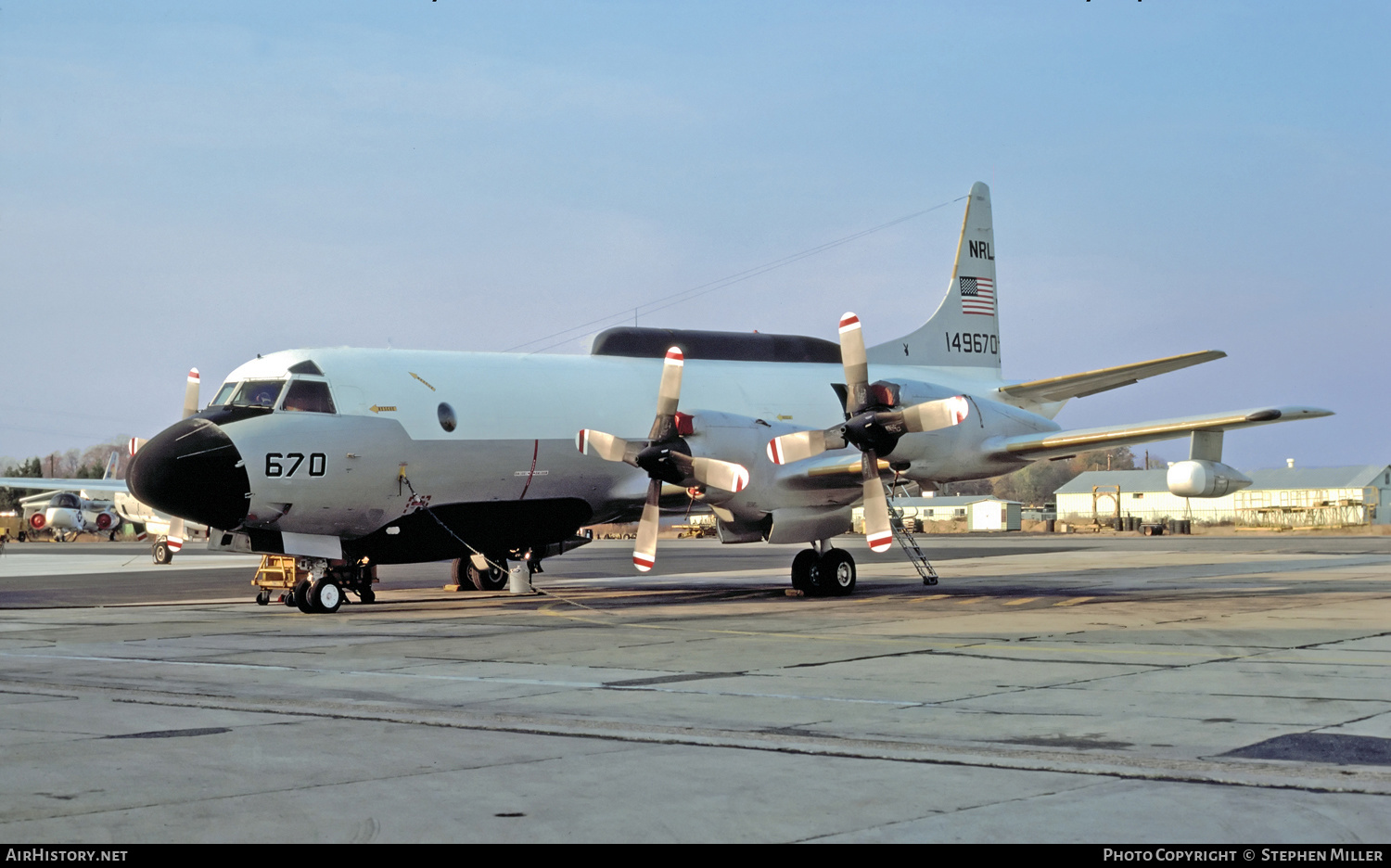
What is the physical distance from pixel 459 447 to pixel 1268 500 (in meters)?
94.8

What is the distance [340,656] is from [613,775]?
7.54 m

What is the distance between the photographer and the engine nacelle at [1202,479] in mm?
19484

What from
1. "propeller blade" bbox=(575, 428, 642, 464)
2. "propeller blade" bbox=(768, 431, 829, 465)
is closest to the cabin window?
"propeller blade" bbox=(575, 428, 642, 464)

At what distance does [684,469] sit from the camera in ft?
A: 68.2

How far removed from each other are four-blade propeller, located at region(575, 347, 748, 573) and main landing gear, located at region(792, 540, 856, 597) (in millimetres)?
3044

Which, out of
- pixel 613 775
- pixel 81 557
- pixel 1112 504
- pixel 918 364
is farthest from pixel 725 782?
pixel 1112 504

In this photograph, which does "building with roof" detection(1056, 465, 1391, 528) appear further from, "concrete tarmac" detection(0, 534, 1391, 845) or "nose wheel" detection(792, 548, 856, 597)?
"concrete tarmac" detection(0, 534, 1391, 845)

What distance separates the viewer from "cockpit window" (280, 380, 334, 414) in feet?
65.5

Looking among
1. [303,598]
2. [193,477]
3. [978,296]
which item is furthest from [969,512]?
[193,477]

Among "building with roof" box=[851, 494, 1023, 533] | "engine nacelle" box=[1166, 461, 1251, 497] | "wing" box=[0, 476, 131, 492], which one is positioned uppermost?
"wing" box=[0, 476, 131, 492]

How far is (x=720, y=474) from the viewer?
68.0 feet

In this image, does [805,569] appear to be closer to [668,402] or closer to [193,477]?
[668,402]

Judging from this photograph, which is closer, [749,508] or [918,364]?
[749,508]
